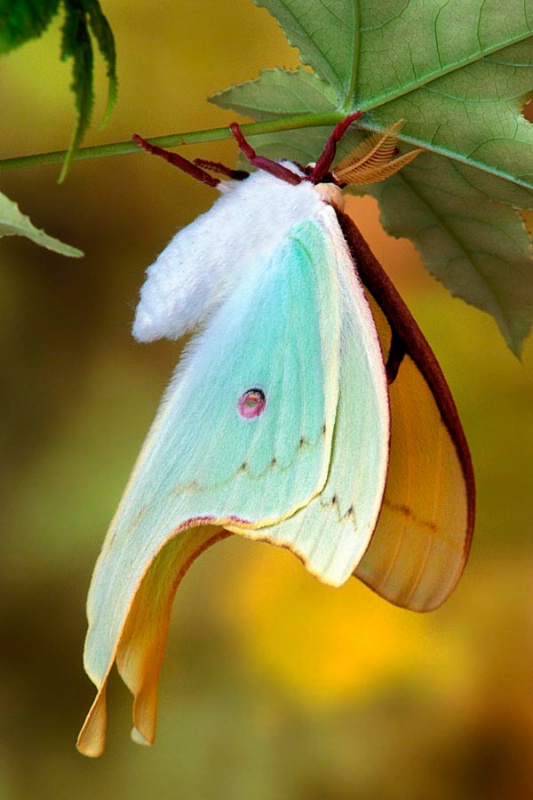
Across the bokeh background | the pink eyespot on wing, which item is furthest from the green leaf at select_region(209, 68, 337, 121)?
the bokeh background

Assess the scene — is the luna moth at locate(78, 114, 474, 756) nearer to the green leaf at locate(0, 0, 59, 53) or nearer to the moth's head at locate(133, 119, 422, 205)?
the moth's head at locate(133, 119, 422, 205)

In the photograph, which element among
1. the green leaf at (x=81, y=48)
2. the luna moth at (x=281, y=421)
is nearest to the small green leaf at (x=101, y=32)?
the green leaf at (x=81, y=48)

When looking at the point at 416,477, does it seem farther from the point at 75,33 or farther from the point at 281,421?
the point at 75,33

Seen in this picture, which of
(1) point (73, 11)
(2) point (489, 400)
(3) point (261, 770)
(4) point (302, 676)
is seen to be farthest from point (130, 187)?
(1) point (73, 11)

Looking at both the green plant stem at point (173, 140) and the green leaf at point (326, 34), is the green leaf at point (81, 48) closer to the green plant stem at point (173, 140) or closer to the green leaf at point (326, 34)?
the green plant stem at point (173, 140)

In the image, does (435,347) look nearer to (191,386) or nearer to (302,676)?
(302,676)

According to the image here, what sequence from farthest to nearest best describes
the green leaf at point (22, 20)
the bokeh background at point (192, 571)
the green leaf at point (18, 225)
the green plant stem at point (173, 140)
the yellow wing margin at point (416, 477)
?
the bokeh background at point (192, 571), the yellow wing margin at point (416, 477), the green plant stem at point (173, 140), the green leaf at point (18, 225), the green leaf at point (22, 20)
